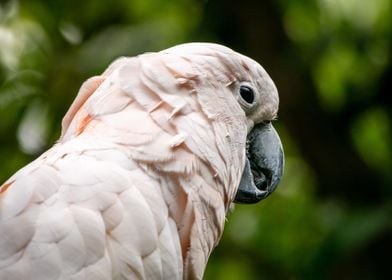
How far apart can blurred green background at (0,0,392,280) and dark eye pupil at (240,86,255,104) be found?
2239 mm

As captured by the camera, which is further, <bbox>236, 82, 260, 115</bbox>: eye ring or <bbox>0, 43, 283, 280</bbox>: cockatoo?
<bbox>236, 82, 260, 115</bbox>: eye ring

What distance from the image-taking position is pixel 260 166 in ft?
9.40

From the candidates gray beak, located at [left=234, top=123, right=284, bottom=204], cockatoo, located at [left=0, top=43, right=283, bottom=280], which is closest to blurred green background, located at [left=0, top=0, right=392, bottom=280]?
gray beak, located at [left=234, top=123, right=284, bottom=204]

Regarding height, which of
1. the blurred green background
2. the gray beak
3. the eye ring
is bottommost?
the blurred green background

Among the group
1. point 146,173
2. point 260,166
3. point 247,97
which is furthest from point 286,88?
point 146,173

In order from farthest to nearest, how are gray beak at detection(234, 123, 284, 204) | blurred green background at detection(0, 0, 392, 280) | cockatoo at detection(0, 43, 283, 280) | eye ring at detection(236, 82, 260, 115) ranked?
1. blurred green background at detection(0, 0, 392, 280)
2. gray beak at detection(234, 123, 284, 204)
3. eye ring at detection(236, 82, 260, 115)
4. cockatoo at detection(0, 43, 283, 280)

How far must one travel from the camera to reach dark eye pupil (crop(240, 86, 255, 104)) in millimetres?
2736

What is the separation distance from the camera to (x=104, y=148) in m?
2.45

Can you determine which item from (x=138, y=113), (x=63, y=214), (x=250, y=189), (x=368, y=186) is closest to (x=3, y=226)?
(x=63, y=214)

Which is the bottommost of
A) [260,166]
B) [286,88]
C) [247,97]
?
[286,88]

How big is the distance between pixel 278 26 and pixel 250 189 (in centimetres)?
246

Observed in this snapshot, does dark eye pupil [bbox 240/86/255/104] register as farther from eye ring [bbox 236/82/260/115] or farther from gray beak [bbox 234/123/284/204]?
gray beak [bbox 234/123/284/204]

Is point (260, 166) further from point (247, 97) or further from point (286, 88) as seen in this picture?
point (286, 88)

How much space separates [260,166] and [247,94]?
234mm
